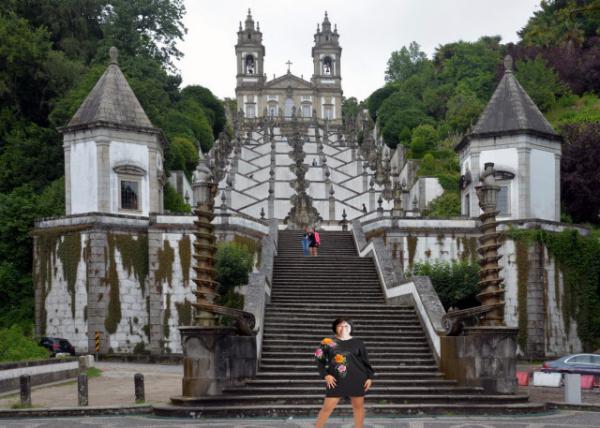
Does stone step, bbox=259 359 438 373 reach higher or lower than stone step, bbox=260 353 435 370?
lower

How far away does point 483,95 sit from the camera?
3113 inches

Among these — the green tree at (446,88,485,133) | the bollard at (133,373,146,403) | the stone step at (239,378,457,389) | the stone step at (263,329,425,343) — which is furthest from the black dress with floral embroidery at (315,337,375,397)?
the green tree at (446,88,485,133)

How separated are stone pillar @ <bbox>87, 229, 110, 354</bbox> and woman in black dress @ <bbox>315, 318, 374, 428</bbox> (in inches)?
948

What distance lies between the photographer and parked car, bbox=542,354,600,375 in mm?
26484

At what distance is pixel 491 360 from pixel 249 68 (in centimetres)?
9872

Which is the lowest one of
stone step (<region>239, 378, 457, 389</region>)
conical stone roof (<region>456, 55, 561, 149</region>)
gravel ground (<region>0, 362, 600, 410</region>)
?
gravel ground (<region>0, 362, 600, 410</region>)

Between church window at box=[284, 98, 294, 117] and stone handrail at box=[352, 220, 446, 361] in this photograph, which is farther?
church window at box=[284, 98, 294, 117]

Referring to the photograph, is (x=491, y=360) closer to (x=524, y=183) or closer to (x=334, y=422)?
(x=334, y=422)

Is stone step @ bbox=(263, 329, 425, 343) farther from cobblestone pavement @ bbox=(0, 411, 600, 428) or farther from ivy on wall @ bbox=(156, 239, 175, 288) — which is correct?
ivy on wall @ bbox=(156, 239, 175, 288)

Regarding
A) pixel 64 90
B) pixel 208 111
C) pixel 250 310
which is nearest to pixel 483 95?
pixel 208 111

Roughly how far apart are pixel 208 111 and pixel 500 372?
6523 centimetres

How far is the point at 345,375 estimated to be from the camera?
12836 mm

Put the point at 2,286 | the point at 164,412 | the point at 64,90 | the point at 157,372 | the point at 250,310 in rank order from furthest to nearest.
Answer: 1. the point at 64,90
2. the point at 2,286
3. the point at 157,372
4. the point at 250,310
5. the point at 164,412

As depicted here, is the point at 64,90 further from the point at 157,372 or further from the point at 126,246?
the point at 157,372
